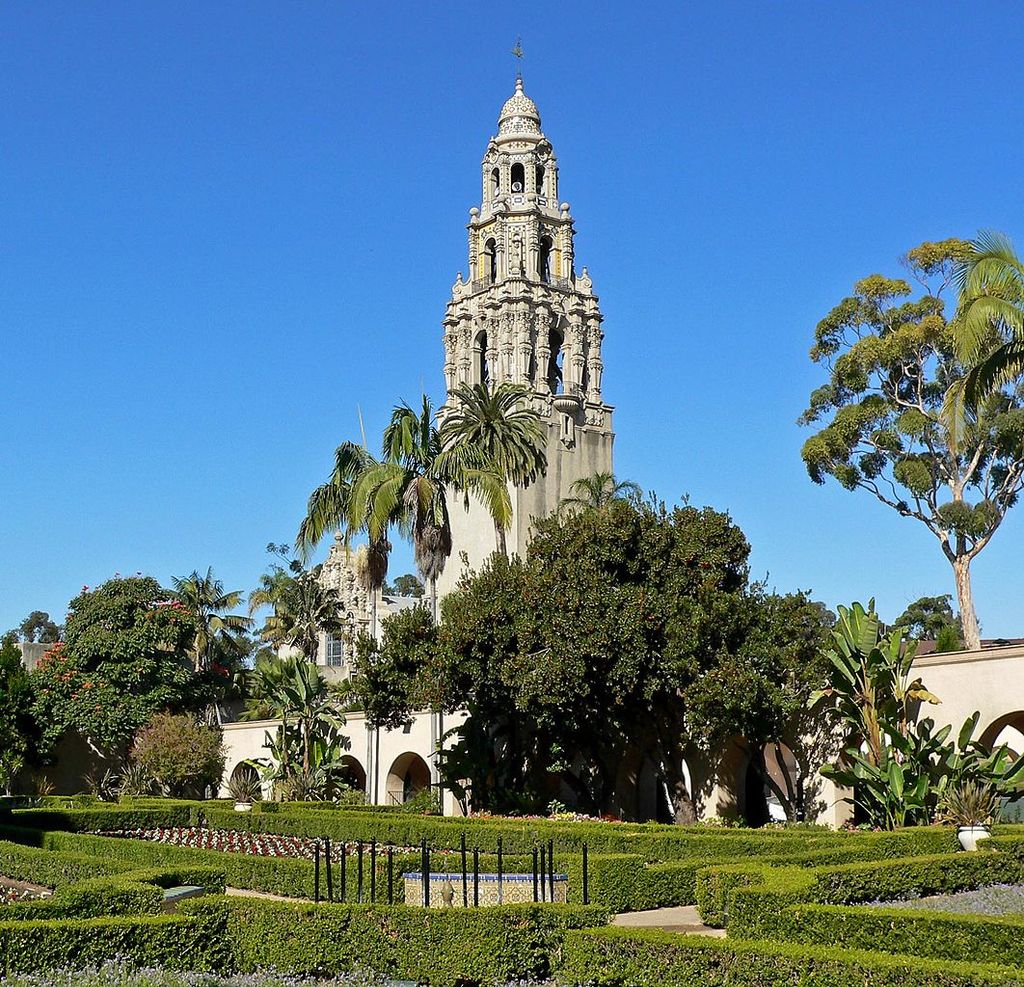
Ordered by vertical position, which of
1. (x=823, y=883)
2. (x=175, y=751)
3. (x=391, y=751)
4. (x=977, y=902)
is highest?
(x=175, y=751)

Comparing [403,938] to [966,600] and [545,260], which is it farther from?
[545,260]

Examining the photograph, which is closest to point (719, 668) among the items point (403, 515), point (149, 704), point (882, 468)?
point (403, 515)

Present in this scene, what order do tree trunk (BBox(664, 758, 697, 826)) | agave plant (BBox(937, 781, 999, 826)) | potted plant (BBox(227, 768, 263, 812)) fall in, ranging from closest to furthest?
1. agave plant (BBox(937, 781, 999, 826))
2. tree trunk (BBox(664, 758, 697, 826))
3. potted plant (BBox(227, 768, 263, 812))

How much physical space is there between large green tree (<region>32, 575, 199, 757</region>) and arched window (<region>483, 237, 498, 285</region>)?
65.5 ft

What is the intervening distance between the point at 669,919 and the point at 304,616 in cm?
4322

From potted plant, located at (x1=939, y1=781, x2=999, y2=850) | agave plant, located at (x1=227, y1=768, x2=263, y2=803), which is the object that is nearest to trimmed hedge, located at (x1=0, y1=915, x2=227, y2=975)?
potted plant, located at (x1=939, y1=781, x2=999, y2=850)

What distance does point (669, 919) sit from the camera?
1648 cm

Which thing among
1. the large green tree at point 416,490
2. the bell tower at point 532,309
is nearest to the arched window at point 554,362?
the bell tower at point 532,309

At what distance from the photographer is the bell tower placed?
50.1m

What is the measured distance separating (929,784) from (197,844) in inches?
610

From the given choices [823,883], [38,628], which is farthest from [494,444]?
[38,628]

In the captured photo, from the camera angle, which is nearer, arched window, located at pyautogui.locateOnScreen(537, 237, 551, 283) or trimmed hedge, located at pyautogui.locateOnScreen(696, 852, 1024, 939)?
trimmed hedge, located at pyautogui.locateOnScreen(696, 852, 1024, 939)

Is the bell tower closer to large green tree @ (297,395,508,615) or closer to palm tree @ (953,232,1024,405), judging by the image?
large green tree @ (297,395,508,615)

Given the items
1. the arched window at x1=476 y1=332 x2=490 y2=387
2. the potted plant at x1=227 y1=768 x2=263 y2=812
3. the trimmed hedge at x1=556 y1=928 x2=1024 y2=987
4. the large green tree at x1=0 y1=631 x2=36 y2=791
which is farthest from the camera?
the arched window at x1=476 y1=332 x2=490 y2=387
